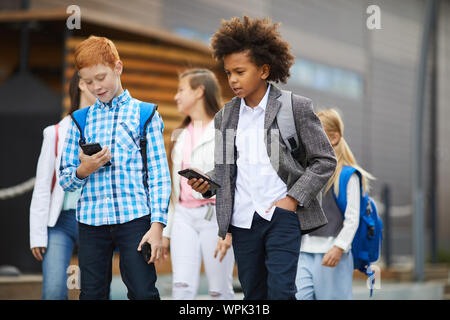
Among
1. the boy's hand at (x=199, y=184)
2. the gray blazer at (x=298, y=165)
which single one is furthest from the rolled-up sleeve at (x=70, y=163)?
the gray blazer at (x=298, y=165)

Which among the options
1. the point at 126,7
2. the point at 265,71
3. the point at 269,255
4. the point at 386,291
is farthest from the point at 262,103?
the point at 126,7

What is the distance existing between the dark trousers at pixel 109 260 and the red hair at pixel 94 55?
815 millimetres

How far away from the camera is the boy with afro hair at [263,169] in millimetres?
3207

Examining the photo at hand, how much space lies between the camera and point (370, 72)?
2011cm

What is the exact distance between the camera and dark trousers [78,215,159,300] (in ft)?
10.2

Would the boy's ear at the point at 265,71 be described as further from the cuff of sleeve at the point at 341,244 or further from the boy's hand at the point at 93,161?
the cuff of sleeve at the point at 341,244

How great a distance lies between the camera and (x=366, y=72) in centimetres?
2002

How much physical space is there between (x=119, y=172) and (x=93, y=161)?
163mm

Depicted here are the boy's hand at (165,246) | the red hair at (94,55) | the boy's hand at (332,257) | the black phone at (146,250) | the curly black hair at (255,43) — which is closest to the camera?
the black phone at (146,250)

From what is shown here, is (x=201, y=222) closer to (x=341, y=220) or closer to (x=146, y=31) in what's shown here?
(x=341, y=220)

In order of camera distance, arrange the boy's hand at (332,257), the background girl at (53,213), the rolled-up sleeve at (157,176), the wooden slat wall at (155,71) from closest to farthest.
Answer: the rolled-up sleeve at (157,176)
the background girl at (53,213)
the boy's hand at (332,257)
the wooden slat wall at (155,71)

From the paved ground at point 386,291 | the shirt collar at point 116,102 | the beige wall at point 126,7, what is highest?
the beige wall at point 126,7

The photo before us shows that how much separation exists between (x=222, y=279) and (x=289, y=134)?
158 cm

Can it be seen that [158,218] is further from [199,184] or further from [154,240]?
[199,184]
